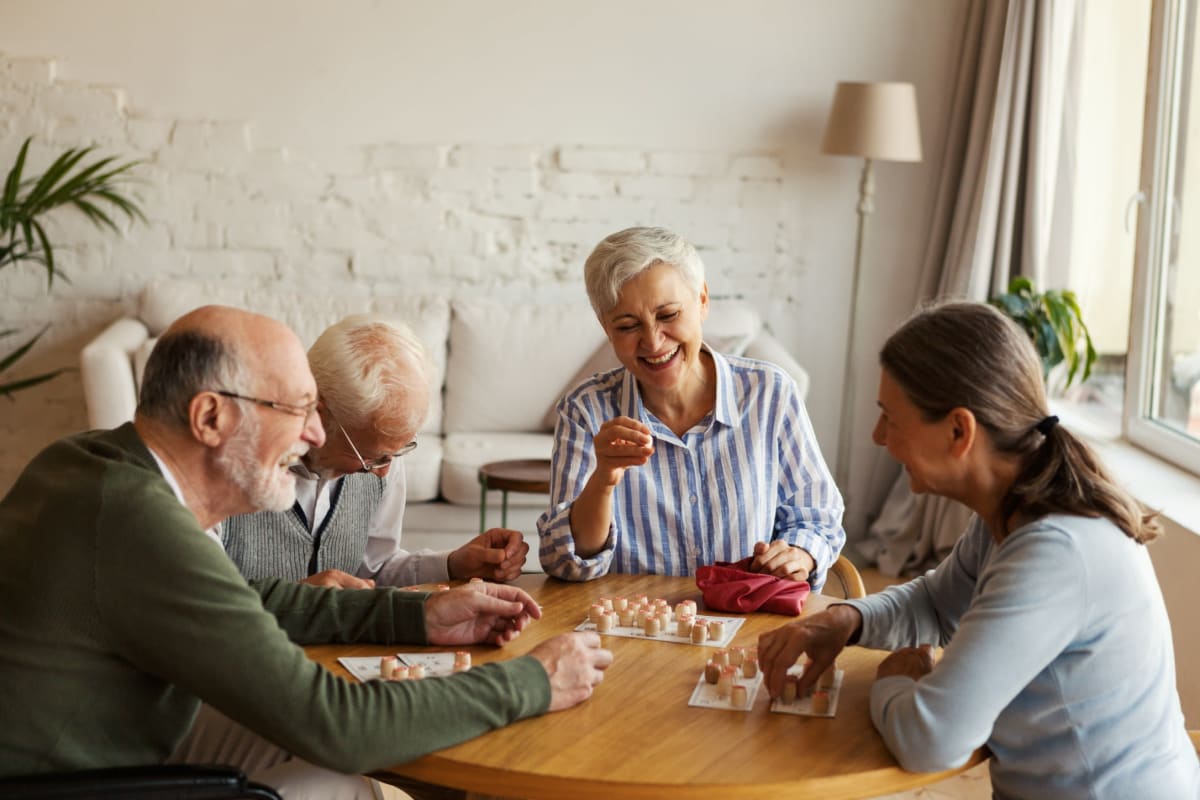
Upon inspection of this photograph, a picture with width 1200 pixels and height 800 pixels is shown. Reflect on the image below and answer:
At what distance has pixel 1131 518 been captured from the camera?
65.9 inches

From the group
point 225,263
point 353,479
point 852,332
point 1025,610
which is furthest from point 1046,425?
point 225,263

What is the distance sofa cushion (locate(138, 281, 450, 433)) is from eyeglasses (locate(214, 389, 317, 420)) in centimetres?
332

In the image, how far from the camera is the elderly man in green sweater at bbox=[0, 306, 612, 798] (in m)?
1.56

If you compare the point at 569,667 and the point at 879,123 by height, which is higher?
the point at 879,123

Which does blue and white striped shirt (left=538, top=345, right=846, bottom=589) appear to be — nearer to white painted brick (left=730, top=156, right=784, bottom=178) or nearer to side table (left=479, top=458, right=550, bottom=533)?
side table (left=479, top=458, right=550, bottom=533)

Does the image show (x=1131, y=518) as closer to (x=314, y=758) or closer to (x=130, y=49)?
(x=314, y=758)

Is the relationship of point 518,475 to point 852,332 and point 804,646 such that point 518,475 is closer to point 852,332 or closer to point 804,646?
point 852,332

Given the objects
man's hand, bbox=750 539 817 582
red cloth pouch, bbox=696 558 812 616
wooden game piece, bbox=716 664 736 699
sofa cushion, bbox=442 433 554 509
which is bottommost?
sofa cushion, bbox=442 433 554 509

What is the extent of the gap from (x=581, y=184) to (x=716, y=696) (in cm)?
388

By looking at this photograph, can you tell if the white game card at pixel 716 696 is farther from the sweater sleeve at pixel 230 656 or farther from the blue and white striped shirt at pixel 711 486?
the blue and white striped shirt at pixel 711 486

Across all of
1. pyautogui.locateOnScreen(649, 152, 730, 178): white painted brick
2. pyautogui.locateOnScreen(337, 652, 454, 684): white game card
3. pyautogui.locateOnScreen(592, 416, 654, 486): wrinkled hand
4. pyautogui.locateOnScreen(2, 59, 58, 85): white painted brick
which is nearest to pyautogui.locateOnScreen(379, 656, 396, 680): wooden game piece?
pyautogui.locateOnScreen(337, 652, 454, 684): white game card

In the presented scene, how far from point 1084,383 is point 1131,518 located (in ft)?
11.3

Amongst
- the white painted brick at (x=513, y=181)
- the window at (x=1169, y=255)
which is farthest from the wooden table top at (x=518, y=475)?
the window at (x=1169, y=255)

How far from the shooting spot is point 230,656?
1548mm
